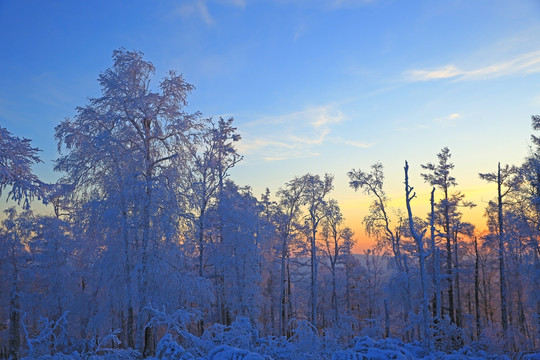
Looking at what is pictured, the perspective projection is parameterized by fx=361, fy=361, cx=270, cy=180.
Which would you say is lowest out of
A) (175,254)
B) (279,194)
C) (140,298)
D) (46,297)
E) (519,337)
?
(519,337)

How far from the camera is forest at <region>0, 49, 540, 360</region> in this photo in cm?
910

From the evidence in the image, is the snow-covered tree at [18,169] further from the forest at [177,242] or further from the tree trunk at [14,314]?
the tree trunk at [14,314]

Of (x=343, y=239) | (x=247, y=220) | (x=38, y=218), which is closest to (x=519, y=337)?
(x=343, y=239)

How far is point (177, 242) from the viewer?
1436 centimetres

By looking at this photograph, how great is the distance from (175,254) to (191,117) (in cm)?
580

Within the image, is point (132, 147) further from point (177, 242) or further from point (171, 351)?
point (171, 351)

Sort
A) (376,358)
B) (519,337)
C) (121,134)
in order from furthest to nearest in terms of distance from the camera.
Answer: (519,337) → (121,134) → (376,358)

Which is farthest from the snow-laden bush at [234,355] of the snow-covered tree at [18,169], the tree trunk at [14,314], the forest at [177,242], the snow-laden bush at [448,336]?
the tree trunk at [14,314]

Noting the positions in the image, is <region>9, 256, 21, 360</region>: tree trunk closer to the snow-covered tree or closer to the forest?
the forest

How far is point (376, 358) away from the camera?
7.79 meters

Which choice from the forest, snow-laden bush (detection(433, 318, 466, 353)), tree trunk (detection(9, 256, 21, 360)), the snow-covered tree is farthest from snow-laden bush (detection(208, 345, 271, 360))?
tree trunk (detection(9, 256, 21, 360))

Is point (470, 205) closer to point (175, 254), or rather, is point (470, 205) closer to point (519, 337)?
point (519, 337)

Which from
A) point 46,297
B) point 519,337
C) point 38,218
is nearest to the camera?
point 519,337

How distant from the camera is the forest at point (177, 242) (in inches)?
358
